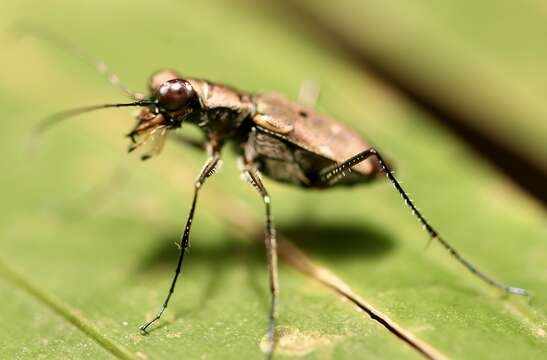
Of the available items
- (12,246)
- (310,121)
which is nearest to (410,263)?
(310,121)

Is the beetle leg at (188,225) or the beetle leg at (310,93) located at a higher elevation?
the beetle leg at (310,93)

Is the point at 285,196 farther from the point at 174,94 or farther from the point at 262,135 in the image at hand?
the point at 174,94

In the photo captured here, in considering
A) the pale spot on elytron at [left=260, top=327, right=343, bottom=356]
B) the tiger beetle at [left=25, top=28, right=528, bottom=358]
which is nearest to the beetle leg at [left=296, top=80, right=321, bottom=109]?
the tiger beetle at [left=25, top=28, right=528, bottom=358]

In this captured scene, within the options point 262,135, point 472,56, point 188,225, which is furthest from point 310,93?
point 188,225

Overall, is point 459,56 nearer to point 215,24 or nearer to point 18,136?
point 215,24

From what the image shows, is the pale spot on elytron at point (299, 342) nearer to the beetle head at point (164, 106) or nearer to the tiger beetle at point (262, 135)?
the tiger beetle at point (262, 135)

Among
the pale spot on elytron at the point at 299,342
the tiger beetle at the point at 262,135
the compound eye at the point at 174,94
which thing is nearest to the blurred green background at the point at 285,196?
the pale spot on elytron at the point at 299,342

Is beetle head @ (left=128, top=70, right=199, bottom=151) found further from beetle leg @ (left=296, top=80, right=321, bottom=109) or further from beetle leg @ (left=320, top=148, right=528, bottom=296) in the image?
beetle leg @ (left=296, top=80, right=321, bottom=109)
